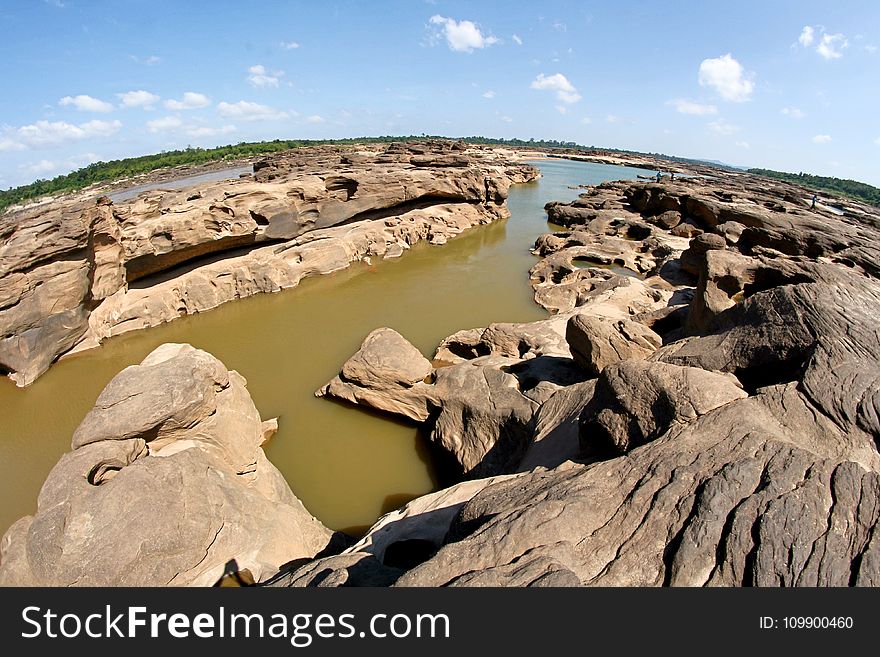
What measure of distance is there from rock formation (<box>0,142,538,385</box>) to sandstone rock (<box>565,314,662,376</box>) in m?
11.7

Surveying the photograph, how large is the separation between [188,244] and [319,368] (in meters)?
7.55

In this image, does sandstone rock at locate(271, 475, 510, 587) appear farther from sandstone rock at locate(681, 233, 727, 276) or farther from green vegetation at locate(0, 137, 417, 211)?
green vegetation at locate(0, 137, 417, 211)

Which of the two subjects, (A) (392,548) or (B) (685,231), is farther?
(B) (685,231)

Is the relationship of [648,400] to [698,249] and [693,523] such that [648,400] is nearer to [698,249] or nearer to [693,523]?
[693,523]

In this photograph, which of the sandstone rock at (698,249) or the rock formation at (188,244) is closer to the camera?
the rock formation at (188,244)

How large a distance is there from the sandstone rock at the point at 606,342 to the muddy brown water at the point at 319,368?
11.9 feet

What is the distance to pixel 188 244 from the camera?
13.7 metres

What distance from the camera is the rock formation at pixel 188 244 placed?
33.0ft

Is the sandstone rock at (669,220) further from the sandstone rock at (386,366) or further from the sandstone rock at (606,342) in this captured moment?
the sandstone rock at (386,366)

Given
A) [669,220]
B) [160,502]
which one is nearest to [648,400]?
[160,502]

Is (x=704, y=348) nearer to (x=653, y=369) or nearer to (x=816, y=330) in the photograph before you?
(x=816, y=330)

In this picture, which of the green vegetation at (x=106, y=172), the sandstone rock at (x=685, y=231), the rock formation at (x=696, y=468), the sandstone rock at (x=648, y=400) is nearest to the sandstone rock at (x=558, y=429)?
the rock formation at (x=696, y=468)

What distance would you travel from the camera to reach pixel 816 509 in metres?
3.03

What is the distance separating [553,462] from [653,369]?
5.67 ft
